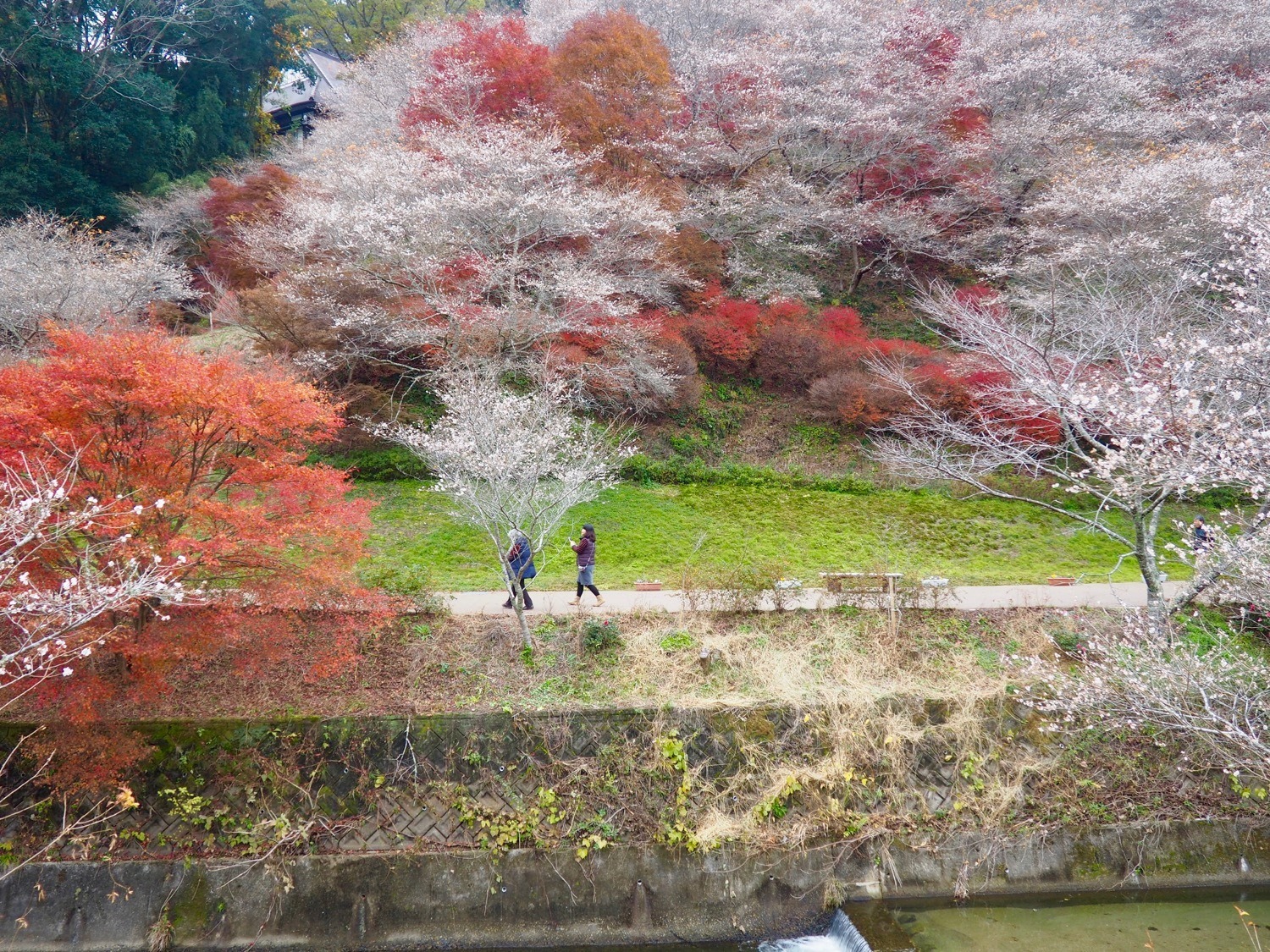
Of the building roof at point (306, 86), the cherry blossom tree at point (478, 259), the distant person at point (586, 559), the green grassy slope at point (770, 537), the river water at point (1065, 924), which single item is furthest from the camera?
the building roof at point (306, 86)

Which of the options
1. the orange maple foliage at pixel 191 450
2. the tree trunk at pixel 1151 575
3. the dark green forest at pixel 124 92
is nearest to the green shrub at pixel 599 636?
the orange maple foliage at pixel 191 450

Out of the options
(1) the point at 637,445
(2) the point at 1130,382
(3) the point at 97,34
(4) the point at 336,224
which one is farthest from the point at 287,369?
(3) the point at 97,34

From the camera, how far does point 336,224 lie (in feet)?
46.6

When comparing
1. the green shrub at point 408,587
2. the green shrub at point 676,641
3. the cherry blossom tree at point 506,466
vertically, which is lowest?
the green shrub at point 676,641

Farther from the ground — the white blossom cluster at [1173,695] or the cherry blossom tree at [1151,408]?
the cherry blossom tree at [1151,408]

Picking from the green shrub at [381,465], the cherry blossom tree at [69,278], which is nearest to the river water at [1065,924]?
the green shrub at [381,465]

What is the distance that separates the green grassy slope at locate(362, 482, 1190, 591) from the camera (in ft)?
40.0

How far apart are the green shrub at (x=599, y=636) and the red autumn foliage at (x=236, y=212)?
15.0m

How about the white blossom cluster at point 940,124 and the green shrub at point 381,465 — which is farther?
the white blossom cluster at point 940,124

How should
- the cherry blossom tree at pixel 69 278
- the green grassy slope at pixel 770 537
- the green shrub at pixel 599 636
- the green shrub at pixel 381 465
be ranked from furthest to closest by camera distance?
the cherry blossom tree at pixel 69 278, the green shrub at pixel 381 465, the green grassy slope at pixel 770 537, the green shrub at pixel 599 636

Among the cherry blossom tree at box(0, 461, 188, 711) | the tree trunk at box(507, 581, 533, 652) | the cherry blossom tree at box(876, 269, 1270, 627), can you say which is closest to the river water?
the cherry blossom tree at box(876, 269, 1270, 627)

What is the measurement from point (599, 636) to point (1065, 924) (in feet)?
21.1

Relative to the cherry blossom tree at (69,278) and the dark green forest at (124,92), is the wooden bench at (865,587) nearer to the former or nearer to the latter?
the cherry blossom tree at (69,278)

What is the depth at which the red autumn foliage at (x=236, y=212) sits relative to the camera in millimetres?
19303
